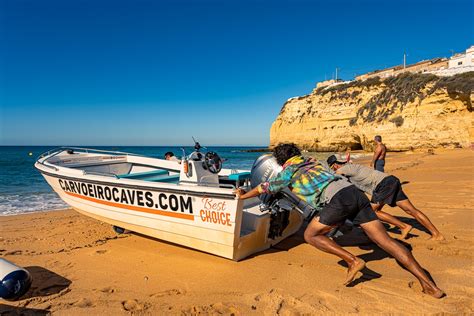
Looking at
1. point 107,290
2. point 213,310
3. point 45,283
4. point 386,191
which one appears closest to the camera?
point 213,310

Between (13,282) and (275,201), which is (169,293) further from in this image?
(275,201)

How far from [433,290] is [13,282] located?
4189 millimetres

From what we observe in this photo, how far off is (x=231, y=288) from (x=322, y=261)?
1402mm

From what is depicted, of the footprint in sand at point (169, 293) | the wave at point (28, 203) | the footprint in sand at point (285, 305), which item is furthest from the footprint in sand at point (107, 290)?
the wave at point (28, 203)

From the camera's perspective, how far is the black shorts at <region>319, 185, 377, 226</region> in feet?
10.4

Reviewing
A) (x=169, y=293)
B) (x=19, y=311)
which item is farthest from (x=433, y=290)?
(x=19, y=311)

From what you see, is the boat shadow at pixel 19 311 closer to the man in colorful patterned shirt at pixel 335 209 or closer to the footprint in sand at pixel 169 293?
the footprint in sand at pixel 169 293

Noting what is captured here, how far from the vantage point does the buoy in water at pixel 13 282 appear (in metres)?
3.12

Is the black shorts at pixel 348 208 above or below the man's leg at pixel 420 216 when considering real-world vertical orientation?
above

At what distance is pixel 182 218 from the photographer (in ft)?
14.1

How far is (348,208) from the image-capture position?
10.4 ft

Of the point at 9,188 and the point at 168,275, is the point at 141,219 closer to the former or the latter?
the point at 168,275

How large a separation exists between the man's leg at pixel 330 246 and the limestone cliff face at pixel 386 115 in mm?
28343

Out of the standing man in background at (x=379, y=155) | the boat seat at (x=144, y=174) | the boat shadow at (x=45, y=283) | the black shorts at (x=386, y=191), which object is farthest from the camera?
the standing man in background at (x=379, y=155)
